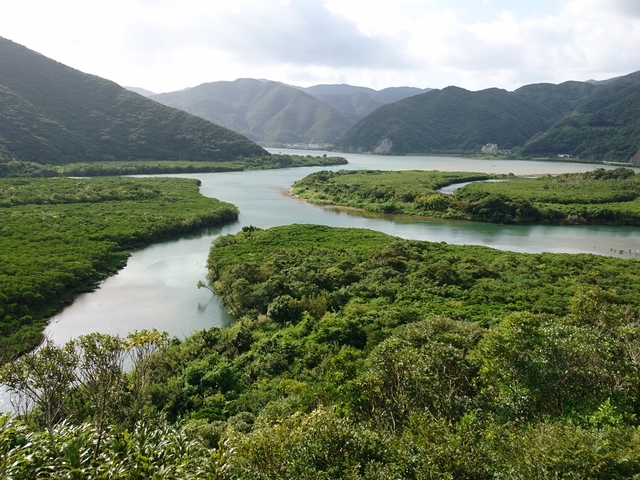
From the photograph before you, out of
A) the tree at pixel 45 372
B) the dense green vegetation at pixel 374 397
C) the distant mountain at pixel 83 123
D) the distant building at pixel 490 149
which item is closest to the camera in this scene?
the dense green vegetation at pixel 374 397

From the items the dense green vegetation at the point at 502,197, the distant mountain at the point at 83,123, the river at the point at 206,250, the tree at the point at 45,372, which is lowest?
the river at the point at 206,250

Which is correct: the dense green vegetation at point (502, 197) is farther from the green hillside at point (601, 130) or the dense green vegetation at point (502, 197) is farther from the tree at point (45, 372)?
the green hillside at point (601, 130)

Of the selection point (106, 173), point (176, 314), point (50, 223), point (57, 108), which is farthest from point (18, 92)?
point (176, 314)

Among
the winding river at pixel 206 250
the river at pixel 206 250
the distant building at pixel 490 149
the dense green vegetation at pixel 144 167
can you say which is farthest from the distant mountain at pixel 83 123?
the distant building at pixel 490 149

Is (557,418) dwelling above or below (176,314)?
above

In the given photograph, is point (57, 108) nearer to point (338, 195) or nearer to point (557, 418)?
point (338, 195)

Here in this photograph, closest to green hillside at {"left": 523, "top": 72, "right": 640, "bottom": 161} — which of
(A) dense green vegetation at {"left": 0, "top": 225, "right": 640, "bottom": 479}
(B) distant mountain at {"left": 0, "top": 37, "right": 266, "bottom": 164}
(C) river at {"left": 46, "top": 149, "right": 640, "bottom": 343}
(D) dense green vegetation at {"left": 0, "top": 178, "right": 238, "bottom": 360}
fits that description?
(B) distant mountain at {"left": 0, "top": 37, "right": 266, "bottom": 164}
